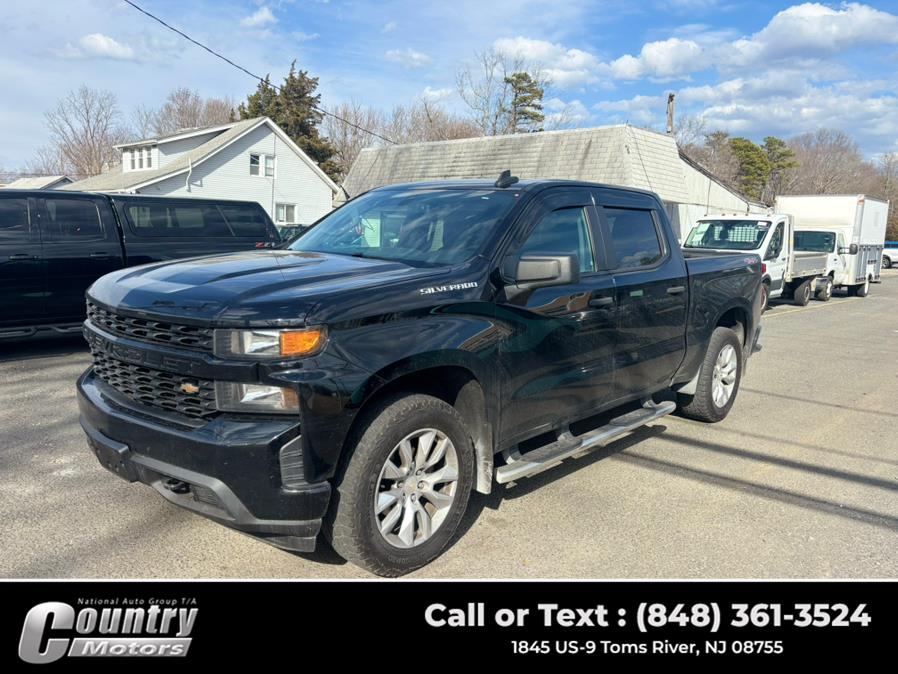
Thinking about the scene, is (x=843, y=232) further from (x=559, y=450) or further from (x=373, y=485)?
(x=373, y=485)

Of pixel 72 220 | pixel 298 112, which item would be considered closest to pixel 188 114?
pixel 298 112

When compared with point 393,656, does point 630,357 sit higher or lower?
higher

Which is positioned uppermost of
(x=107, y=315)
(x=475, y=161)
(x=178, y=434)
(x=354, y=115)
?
(x=354, y=115)

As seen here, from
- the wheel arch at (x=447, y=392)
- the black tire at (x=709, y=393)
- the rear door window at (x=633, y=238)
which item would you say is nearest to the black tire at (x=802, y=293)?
the black tire at (x=709, y=393)

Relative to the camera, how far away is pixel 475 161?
2892cm

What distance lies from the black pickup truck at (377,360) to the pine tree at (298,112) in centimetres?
4324

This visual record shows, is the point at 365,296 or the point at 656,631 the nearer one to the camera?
the point at 656,631

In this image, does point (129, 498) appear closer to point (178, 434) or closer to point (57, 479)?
point (57, 479)

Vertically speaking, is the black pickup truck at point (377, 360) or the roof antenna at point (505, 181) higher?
the roof antenna at point (505, 181)

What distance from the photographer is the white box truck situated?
1875cm

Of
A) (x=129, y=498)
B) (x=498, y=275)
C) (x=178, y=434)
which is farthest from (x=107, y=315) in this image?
(x=498, y=275)

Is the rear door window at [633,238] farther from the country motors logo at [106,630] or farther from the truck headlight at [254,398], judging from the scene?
the country motors logo at [106,630]

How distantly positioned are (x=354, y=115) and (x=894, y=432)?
62.7m

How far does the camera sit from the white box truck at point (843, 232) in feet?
61.5
